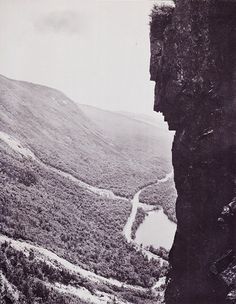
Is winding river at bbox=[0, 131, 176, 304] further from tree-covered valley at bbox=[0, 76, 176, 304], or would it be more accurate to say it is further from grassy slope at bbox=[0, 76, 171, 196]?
grassy slope at bbox=[0, 76, 171, 196]

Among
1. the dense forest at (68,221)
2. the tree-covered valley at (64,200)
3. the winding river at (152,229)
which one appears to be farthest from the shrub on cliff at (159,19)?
the winding river at (152,229)

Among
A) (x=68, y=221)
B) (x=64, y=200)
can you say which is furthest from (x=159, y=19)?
(x=64, y=200)

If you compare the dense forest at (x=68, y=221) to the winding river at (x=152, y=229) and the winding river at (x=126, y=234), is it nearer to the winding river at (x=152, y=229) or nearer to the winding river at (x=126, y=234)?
the winding river at (x=126, y=234)

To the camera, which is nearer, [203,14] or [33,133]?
[203,14]

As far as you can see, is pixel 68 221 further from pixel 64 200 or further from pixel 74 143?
pixel 74 143

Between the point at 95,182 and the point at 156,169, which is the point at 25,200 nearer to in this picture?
the point at 95,182

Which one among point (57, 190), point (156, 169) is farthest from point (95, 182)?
point (156, 169)

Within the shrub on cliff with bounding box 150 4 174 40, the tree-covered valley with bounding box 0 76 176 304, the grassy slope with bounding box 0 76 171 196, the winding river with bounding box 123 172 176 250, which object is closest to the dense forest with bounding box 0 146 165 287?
the tree-covered valley with bounding box 0 76 176 304
